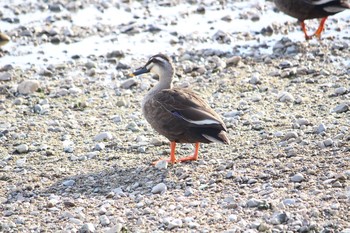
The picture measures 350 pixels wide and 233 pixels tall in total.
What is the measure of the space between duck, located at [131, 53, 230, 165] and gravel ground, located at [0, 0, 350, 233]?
1.11 feet

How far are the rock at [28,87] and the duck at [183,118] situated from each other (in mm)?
3590

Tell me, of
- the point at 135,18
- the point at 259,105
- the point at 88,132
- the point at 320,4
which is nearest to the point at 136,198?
the point at 88,132

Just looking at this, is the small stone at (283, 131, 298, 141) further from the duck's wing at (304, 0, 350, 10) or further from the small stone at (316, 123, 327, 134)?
the duck's wing at (304, 0, 350, 10)

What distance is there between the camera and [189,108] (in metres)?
10.1

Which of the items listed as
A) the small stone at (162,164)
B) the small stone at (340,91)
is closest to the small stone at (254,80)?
the small stone at (340,91)

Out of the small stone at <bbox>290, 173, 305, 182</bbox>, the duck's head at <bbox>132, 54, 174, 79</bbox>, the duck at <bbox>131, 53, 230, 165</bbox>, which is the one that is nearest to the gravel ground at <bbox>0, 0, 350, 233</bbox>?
the small stone at <bbox>290, 173, 305, 182</bbox>

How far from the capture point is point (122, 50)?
16.2 meters

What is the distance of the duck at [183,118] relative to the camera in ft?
32.3

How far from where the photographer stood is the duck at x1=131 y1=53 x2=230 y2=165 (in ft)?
32.3

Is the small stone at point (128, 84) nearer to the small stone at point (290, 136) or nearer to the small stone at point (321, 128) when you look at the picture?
the small stone at point (290, 136)

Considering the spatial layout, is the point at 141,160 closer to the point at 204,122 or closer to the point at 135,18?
the point at 204,122

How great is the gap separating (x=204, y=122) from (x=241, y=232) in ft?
6.93

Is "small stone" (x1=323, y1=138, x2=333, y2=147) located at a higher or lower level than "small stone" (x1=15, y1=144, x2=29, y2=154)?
higher

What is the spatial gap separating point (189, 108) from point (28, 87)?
178 inches
